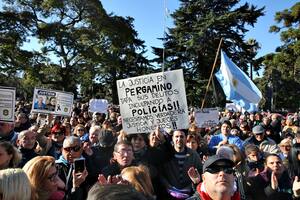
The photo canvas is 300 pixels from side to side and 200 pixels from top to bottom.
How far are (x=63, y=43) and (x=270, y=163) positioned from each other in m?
27.6

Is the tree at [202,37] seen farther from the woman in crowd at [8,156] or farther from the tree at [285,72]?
the woman in crowd at [8,156]

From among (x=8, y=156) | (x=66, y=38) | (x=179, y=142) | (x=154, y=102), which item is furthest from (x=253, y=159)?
(x=66, y=38)

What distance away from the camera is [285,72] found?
41062 mm

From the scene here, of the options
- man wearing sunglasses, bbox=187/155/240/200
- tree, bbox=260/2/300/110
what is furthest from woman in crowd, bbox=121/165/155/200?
tree, bbox=260/2/300/110

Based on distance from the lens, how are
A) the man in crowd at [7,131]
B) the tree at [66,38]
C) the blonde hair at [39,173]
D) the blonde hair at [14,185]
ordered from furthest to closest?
the tree at [66,38] < the man in crowd at [7,131] < the blonde hair at [39,173] < the blonde hair at [14,185]

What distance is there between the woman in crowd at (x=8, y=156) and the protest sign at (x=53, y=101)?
468 cm

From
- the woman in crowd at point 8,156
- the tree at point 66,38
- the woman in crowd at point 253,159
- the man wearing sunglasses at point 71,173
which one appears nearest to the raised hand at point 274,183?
the woman in crowd at point 253,159

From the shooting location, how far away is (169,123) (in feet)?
19.4

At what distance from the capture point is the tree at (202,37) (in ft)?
115

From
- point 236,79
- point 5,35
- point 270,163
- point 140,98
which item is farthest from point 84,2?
point 270,163

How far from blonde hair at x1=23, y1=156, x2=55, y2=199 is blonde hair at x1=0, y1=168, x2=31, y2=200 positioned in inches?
15.3

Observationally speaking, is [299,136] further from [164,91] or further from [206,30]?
[206,30]

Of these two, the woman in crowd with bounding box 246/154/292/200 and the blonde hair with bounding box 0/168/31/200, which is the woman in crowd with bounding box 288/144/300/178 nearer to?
the woman in crowd with bounding box 246/154/292/200

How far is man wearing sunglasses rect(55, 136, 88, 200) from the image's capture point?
3.84 m
